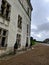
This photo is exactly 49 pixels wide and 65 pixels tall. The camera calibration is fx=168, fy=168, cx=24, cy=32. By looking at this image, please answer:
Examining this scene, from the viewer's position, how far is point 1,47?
12672 mm

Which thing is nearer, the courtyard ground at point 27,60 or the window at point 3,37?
the courtyard ground at point 27,60

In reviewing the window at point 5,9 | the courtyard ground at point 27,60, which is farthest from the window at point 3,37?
the courtyard ground at point 27,60

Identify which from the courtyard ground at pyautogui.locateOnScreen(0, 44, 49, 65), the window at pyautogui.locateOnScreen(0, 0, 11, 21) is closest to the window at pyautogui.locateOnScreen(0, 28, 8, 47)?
the window at pyautogui.locateOnScreen(0, 0, 11, 21)

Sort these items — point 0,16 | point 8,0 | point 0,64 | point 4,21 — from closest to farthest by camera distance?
1. point 0,64
2. point 0,16
3. point 4,21
4. point 8,0

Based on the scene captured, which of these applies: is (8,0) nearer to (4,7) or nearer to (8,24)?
(4,7)

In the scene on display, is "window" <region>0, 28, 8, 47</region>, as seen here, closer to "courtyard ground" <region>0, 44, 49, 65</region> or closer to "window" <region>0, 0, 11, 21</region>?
"window" <region>0, 0, 11, 21</region>

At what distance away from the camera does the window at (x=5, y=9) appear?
13066 millimetres

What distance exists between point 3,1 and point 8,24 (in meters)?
2.04

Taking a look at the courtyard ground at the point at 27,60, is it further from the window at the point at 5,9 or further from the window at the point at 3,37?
the window at the point at 5,9

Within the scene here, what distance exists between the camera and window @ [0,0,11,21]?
13.1m

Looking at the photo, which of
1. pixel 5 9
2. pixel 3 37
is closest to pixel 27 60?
pixel 3 37

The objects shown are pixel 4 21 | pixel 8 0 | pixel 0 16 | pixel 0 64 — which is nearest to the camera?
pixel 0 64

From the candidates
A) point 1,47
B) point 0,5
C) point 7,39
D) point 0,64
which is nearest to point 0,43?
point 1,47

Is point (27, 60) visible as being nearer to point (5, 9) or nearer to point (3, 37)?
point (3, 37)
